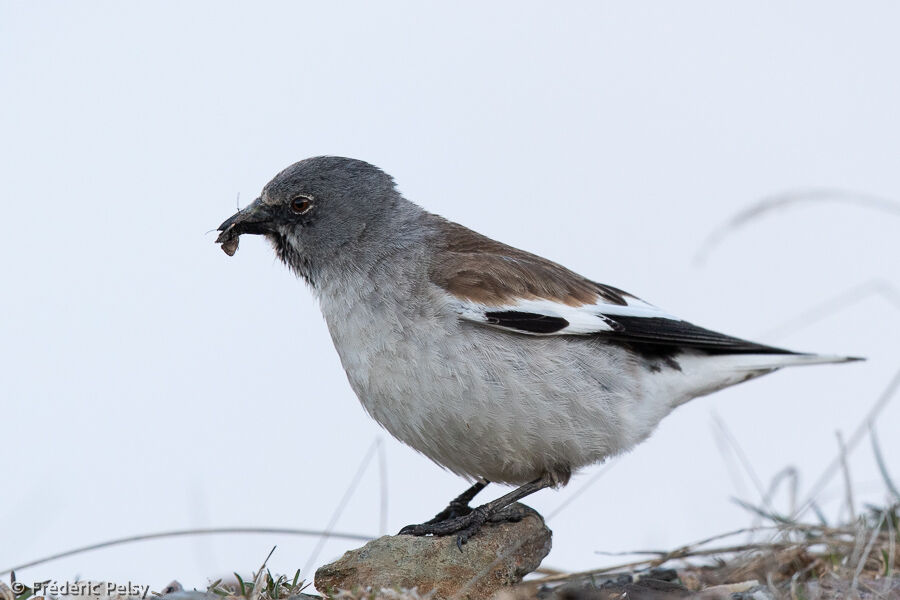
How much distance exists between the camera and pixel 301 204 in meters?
5.91

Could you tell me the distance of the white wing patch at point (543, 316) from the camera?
526 centimetres

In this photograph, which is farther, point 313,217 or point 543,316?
point 313,217

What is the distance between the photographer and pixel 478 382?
5070 mm

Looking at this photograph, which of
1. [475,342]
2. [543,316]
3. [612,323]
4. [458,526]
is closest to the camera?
[458,526]

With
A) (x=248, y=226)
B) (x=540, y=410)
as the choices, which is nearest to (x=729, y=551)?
(x=540, y=410)

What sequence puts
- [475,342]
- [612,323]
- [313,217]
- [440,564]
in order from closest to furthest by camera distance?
1. [440,564]
2. [475,342]
3. [612,323]
4. [313,217]

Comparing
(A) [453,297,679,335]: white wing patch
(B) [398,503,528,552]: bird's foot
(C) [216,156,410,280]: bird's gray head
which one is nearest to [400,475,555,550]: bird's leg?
(B) [398,503,528,552]: bird's foot

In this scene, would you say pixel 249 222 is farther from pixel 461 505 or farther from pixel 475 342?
pixel 461 505

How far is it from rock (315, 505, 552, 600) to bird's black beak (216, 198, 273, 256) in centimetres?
210

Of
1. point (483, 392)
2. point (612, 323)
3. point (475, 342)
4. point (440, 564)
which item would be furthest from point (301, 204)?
point (440, 564)

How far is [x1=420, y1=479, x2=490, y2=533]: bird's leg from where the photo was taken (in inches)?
222

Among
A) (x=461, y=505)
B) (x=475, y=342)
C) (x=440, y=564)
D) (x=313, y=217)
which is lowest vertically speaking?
(x=440, y=564)

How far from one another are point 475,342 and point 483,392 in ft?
0.90

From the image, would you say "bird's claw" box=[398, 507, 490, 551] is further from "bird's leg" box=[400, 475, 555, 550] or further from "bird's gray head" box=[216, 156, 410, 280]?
"bird's gray head" box=[216, 156, 410, 280]
